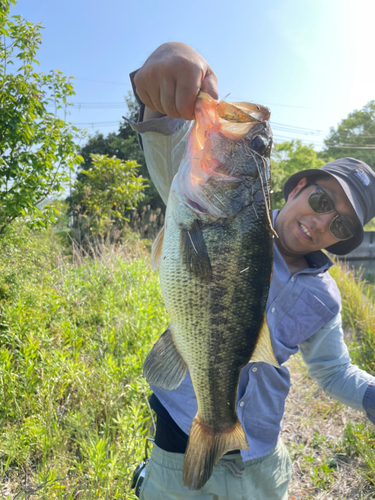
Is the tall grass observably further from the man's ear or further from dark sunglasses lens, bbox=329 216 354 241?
the man's ear

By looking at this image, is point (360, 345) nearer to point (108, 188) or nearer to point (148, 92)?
point (148, 92)

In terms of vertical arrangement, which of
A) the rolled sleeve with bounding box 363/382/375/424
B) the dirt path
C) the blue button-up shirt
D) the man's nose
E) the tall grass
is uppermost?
the man's nose

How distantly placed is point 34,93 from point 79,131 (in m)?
0.98

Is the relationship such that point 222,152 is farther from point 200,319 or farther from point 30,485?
point 30,485

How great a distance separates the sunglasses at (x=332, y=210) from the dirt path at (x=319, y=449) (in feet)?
6.89

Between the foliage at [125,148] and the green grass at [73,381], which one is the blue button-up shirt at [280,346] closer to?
the green grass at [73,381]

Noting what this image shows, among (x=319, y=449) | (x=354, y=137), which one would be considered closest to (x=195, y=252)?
(x=319, y=449)

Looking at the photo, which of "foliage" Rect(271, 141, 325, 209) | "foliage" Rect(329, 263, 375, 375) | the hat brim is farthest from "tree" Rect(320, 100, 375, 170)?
the hat brim

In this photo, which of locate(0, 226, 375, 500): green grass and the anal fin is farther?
locate(0, 226, 375, 500): green grass

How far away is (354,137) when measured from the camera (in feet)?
147

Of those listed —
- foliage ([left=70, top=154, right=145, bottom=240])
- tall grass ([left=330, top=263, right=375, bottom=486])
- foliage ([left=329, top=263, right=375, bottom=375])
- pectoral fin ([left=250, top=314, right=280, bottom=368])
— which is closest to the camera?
pectoral fin ([left=250, top=314, right=280, bottom=368])

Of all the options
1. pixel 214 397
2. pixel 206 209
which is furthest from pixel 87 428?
pixel 206 209

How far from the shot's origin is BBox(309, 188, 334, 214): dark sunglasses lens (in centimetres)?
195

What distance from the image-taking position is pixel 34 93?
13.8 feet
